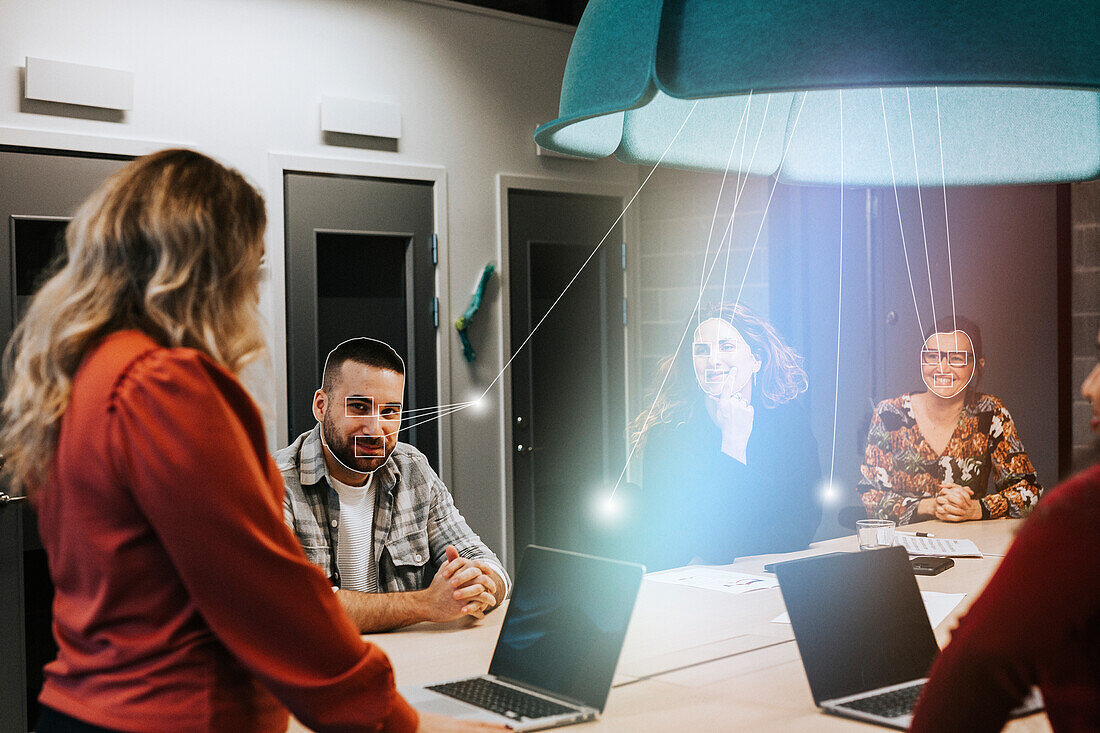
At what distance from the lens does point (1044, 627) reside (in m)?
0.79

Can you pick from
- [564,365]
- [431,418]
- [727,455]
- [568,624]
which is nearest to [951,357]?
[727,455]

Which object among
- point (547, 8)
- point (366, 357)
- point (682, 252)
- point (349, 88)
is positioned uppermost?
point (547, 8)

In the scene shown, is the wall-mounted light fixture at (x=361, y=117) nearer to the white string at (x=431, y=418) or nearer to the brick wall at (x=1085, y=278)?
the white string at (x=431, y=418)

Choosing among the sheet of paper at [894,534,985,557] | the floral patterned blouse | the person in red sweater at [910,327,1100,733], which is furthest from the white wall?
the person in red sweater at [910,327,1100,733]

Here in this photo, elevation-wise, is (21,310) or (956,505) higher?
(21,310)

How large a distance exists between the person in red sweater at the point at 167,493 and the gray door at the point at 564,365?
2690 mm

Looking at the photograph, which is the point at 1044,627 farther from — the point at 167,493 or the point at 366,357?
the point at 366,357

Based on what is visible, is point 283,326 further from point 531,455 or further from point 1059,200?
point 1059,200

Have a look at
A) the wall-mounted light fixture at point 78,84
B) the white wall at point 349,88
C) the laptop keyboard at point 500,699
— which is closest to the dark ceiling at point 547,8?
the white wall at point 349,88

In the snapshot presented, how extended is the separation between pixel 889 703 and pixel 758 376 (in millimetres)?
1964

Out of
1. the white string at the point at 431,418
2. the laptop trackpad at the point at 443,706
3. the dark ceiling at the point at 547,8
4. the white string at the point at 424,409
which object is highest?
the dark ceiling at the point at 547,8

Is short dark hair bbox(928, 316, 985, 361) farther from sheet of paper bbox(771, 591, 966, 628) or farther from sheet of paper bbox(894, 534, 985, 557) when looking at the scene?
sheet of paper bbox(771, 591, 966, 628)

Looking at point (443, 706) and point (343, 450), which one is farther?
point (343, 450)

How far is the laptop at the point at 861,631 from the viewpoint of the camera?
1.45 metres
